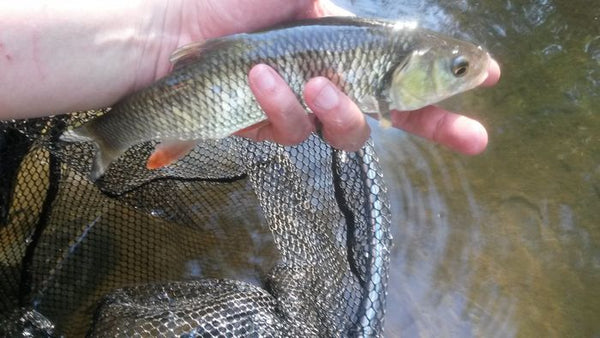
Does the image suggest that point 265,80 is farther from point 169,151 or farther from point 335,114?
point 169,151

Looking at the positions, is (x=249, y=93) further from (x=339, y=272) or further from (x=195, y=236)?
(x=195, y=236)

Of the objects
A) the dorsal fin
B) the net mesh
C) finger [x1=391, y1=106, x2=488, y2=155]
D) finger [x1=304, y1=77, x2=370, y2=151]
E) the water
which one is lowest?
the water

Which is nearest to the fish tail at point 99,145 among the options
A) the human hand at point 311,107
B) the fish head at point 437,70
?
the human hand at point 311,107

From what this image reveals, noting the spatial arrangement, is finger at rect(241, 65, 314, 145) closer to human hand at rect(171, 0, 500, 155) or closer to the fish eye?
human hand at rect(171, 0, 500, 155)

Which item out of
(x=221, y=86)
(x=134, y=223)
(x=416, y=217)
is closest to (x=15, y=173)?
(x=134, y=223)

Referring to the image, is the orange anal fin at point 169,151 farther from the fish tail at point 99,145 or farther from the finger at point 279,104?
the finger at point 279,104

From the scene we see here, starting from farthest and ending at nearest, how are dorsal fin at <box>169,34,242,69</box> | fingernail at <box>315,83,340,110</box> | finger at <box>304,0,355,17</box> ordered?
1. finger at <box>304,0,355,17</box>
2. dorsal fin at <box>169,34,242,69</box>
3. fingernail at <box>315,83,340,110</box>

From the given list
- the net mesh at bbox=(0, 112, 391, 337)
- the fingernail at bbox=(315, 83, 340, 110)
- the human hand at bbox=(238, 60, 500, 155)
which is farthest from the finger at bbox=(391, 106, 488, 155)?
the fingernail at bbox=(315, 83, 340, 110)
